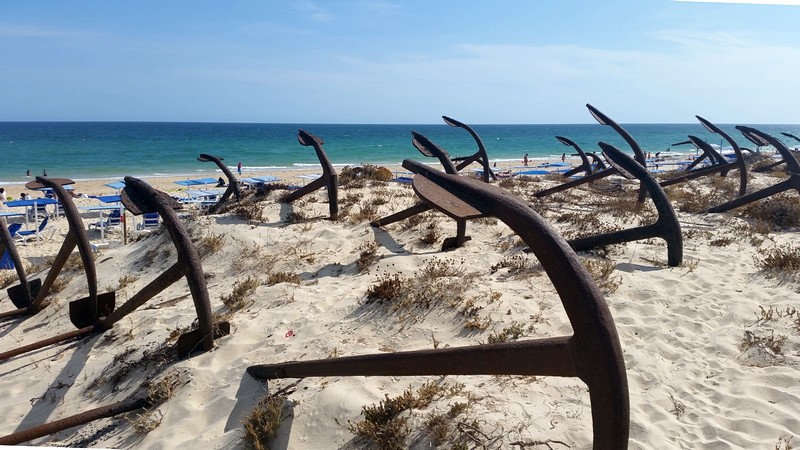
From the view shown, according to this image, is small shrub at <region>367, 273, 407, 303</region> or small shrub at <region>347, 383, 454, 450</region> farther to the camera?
small shrub at <region>367, 273, 407, 303</region>

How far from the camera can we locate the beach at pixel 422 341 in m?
2.89

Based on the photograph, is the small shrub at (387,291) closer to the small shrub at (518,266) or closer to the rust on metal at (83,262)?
the small shrub at (518,266)

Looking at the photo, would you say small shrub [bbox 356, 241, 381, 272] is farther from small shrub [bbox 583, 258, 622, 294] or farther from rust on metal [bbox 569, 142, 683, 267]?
small shrub [bbox 583, 258, 622, 294]

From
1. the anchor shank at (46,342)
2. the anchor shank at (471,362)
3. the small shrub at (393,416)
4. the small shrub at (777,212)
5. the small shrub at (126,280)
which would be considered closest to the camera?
the anchor shank at (471,362)

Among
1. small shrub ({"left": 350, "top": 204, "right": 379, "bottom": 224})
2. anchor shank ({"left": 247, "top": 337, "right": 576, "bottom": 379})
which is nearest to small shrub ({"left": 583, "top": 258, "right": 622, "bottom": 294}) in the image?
anchor shank ({"left": 247, "top": 337, "right": 576, "bottom": 379})

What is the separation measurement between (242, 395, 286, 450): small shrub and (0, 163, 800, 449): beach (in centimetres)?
4

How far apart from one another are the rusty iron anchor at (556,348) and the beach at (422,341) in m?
0.68

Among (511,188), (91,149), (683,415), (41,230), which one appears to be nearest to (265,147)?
(91,149)

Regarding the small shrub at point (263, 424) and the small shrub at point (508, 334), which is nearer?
the small shrub at point (263, 424)

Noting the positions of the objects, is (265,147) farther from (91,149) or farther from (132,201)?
(132,201)

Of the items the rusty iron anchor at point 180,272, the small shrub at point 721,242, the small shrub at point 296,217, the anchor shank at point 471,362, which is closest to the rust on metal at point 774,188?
the small shrub at point 721,242

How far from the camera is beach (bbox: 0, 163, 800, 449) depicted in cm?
289

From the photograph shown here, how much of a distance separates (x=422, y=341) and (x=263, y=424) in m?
1.37

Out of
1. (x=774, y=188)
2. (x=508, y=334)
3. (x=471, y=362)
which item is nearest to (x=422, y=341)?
(x=508, y=334)
